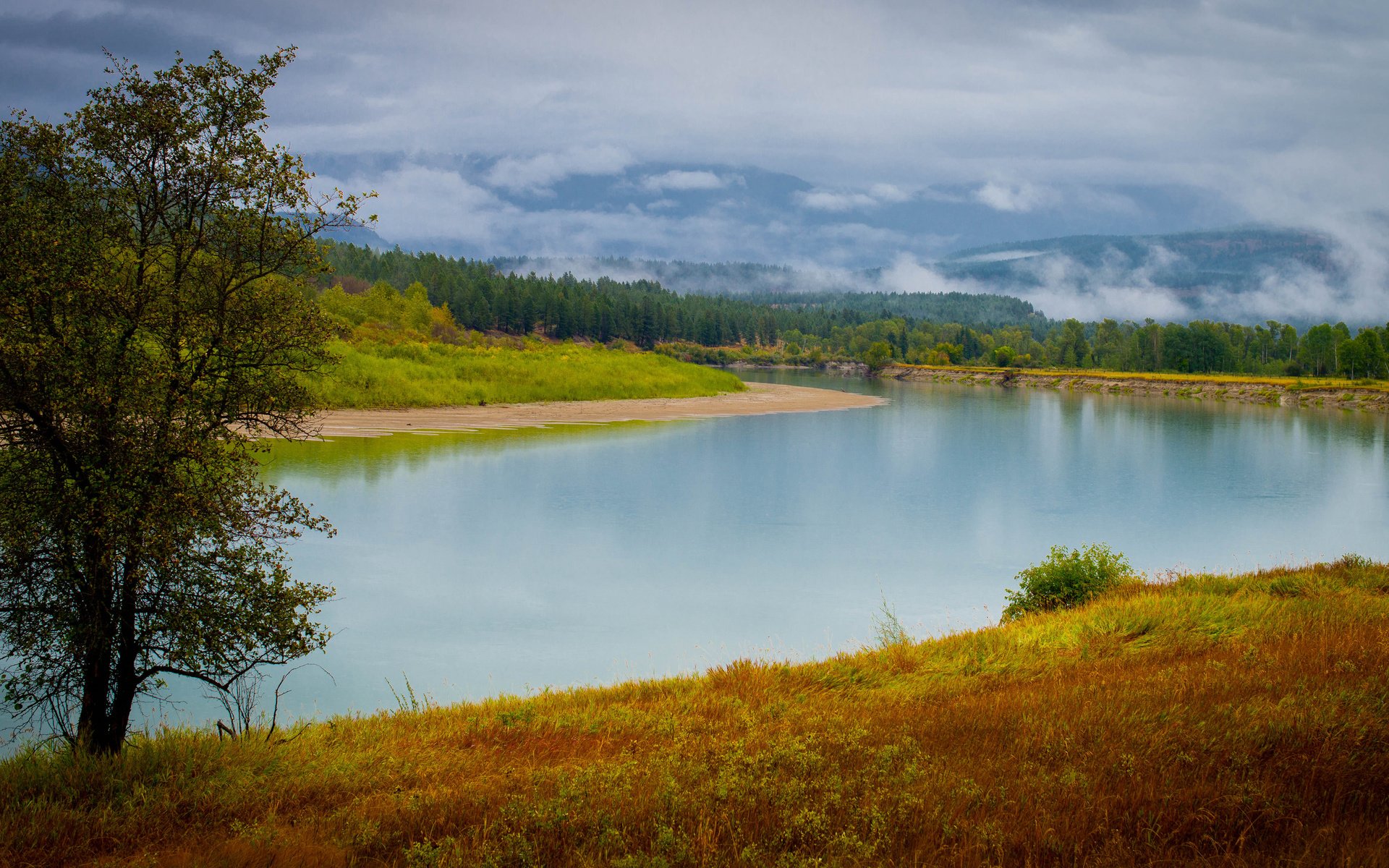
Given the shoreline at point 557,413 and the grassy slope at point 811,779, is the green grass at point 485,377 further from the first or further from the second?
the grassy slope at point 811,779

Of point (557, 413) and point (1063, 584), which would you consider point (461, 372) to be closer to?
point (557, 413)

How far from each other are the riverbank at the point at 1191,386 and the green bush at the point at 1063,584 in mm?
96216

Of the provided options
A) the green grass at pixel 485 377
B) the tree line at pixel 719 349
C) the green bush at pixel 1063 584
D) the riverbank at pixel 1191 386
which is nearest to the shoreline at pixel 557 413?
the green grass at pixel 485 377

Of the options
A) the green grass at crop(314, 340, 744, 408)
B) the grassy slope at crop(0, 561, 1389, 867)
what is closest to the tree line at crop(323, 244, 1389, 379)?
the green grass at crop(314, 340, 744, 408)

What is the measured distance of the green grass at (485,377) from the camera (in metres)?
51.3

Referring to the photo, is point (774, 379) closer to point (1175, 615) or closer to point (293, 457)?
point (293, 457)

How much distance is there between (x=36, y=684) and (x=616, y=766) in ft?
15.0

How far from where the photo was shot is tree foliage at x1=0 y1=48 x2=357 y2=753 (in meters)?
6.53

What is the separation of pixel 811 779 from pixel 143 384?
5.84 meters

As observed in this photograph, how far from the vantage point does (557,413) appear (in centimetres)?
5612

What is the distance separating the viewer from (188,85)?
7320 mm

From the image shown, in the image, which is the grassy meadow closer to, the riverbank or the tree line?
the tree line

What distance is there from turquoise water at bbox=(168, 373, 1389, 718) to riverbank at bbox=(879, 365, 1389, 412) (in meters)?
52.9

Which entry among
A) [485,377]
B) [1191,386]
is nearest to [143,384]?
[485,377]
